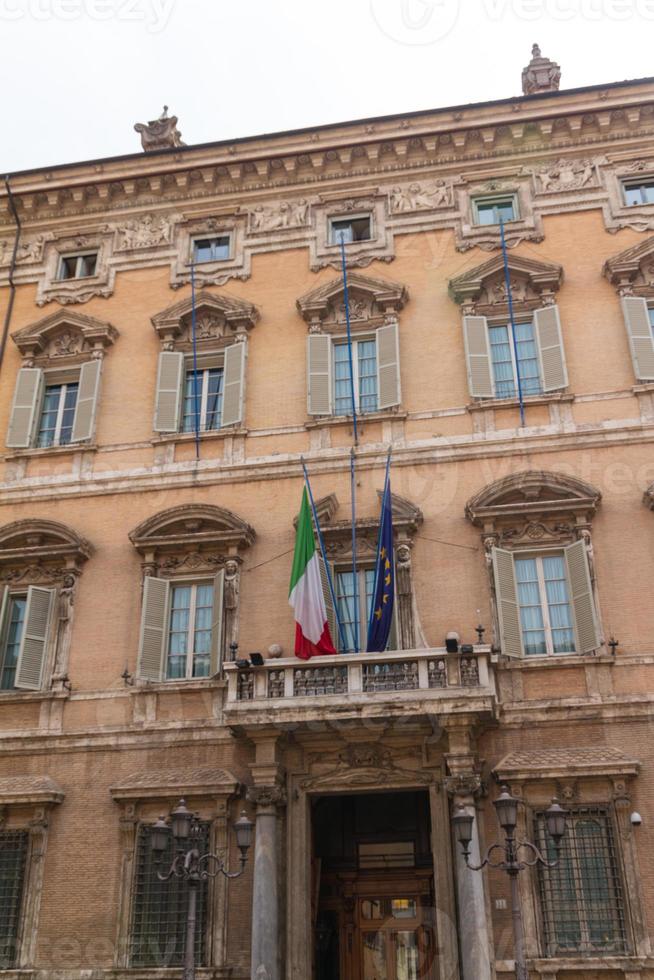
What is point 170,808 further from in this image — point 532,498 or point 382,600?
point 532,498

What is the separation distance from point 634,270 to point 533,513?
533 cm

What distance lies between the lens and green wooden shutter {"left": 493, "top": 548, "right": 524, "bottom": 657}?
50.8ft

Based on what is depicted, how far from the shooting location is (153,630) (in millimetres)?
16688

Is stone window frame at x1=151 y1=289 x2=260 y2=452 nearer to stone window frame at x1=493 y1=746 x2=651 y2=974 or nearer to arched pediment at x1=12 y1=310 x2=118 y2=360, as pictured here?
arched pediment at x1=12 y1=310 x2=118 y2=360

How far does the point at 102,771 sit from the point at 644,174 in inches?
605

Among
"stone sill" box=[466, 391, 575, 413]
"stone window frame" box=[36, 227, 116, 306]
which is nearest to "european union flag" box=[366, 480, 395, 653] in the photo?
"stone sill" box=[466, 391, 575, 413]

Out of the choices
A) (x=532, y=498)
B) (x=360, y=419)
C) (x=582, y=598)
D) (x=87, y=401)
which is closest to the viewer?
(x=582, y=598)

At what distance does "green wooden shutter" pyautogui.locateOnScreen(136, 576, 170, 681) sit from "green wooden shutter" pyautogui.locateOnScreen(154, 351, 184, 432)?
328cm

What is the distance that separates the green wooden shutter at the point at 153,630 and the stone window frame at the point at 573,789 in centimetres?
594

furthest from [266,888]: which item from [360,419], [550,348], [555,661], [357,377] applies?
[550,348]

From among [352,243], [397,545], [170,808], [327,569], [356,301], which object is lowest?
[170,808]

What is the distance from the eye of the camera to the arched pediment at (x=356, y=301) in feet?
61.9

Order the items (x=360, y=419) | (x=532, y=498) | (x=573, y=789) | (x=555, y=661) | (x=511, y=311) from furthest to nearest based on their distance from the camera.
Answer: (x=511, y=311) < (x=360, y=419) < (x=532, y=498) < (x=555, y=661) < (x=573, y=789)

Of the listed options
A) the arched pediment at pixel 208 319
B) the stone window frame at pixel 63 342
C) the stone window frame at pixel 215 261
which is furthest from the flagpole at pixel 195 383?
the stone window frame at pixel 63 342
